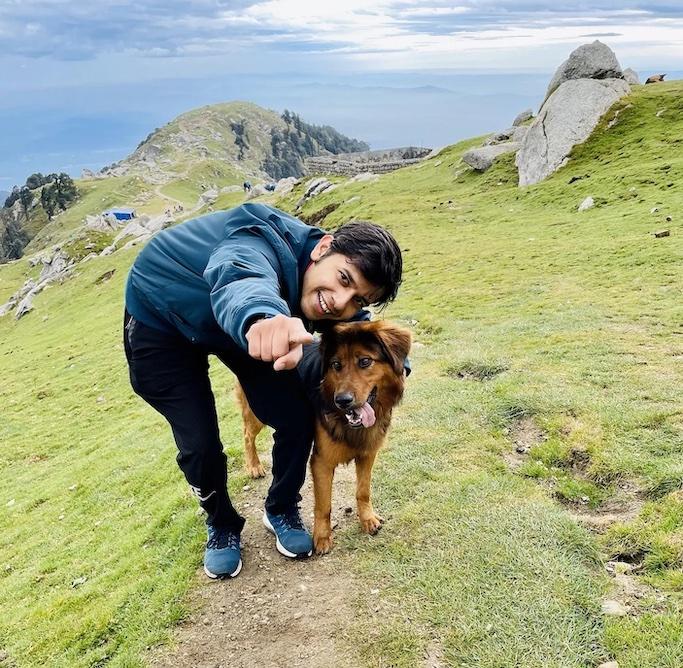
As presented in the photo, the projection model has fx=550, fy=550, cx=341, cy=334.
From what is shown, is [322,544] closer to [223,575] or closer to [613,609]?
[223,575]

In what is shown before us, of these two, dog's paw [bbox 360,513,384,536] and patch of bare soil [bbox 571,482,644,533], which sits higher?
patch of bare soil [bbox 571,482,644,533]

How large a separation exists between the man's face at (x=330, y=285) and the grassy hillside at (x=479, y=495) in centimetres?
267

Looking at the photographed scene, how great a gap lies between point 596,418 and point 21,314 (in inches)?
2143

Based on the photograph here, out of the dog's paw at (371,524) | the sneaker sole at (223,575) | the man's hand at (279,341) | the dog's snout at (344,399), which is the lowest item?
the sneaker sole at (223,575)

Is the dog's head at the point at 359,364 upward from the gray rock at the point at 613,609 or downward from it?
upward

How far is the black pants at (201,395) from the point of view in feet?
15.6

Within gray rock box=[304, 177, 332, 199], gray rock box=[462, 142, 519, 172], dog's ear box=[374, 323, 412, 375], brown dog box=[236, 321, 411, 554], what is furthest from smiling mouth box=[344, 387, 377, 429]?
gray rock box=[304, 177, 332, 199]

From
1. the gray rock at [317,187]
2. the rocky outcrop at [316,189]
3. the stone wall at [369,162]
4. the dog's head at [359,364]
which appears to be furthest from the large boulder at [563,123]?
the stone wall at [369,162]

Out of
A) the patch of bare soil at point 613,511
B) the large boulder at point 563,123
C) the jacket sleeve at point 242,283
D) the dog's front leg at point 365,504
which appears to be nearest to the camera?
the jacket sleeve at point 242,283

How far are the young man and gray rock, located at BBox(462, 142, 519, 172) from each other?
39549mm

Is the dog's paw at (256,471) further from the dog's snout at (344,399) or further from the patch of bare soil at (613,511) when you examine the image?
A: the patch of bare soil at (613,511)

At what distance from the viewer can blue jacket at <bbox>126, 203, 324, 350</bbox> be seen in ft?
13.0

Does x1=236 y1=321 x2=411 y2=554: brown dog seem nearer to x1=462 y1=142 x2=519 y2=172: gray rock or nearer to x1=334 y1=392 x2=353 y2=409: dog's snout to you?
x1=334 y1=392 x2=353 y2=409: dog's snout

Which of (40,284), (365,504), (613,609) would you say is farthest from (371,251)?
(40,284)
